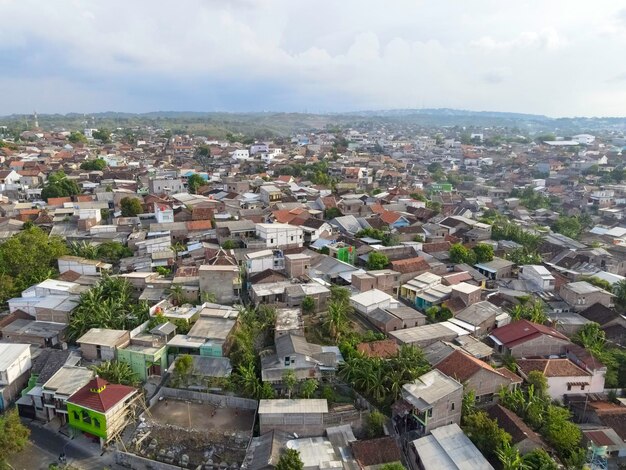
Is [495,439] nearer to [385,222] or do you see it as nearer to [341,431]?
[341,431]

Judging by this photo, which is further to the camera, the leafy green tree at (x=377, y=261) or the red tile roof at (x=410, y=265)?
the leafy green tree at (x=377, y=261)

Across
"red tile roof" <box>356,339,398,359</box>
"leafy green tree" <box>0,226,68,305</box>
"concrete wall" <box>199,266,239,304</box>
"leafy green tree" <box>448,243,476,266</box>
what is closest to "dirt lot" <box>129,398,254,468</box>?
"red tile roof" <box>356,339,398,359</box>

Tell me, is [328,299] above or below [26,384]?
above

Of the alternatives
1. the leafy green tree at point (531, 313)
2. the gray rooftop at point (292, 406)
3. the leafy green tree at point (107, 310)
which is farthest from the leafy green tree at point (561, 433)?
the leafy green tree at point (107, 310)

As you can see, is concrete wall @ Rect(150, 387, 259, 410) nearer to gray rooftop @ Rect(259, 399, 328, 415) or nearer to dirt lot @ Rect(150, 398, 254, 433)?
dirt lot @ Rect(150, 398, 254, 433)

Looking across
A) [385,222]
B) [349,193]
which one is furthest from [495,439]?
[349,193]

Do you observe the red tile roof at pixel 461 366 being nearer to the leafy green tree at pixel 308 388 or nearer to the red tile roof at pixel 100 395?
the leafy green tree at pixel 308 388
